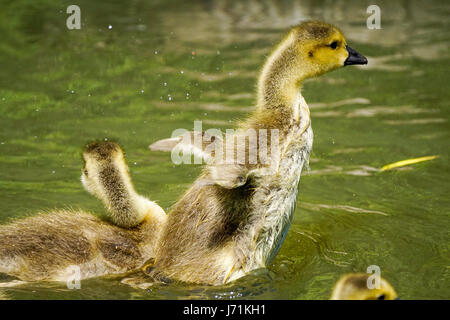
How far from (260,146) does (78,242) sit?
1428 mm

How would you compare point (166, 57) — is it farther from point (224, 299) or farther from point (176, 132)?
point (224, 299)

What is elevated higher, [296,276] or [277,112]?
[277,112]

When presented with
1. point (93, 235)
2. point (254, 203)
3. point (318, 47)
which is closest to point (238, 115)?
point (318, 47)

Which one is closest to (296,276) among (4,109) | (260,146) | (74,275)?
(260,146)

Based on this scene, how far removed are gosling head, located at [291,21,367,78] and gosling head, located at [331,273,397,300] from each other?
1.58 meters

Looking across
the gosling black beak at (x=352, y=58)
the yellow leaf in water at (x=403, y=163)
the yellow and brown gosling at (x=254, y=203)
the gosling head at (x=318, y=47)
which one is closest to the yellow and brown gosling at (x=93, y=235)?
the yellow and brown gosling at (x=254, y=203)

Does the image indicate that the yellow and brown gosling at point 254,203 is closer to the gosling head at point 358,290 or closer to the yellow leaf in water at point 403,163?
the gosling head at point 358,290

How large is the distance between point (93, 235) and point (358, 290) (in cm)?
198

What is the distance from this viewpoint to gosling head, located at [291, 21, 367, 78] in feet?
16.9

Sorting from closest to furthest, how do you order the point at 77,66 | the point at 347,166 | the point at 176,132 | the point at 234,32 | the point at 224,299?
the point at 224,299, the point at 347,166, the point at 176,132, the point at 77,66, the point at 234,32

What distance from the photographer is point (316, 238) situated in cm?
585

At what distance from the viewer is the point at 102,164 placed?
5.36 m

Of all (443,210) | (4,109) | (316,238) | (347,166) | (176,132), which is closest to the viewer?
(316,238)

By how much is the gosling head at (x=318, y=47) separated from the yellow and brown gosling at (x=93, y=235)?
4.94 feet
